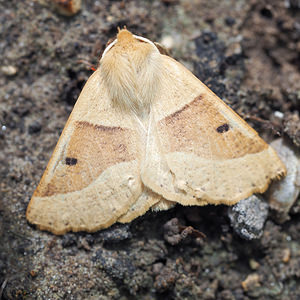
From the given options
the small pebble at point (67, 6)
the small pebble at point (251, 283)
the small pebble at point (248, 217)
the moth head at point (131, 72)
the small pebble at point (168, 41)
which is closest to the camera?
the moth head at point (131, 72)

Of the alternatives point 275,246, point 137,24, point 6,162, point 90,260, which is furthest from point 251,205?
point 6,162

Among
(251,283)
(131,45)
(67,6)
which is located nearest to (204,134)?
(131,45)

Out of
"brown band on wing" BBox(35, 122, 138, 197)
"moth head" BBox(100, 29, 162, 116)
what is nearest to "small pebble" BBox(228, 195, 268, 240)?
"brown band on wing" BBox(35, 122, 138, 197)

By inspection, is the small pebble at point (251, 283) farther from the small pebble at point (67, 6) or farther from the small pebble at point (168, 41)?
the small pebble at point (67, 6)

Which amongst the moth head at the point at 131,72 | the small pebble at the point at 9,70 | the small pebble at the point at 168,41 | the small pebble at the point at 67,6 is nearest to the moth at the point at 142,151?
the moth head at the point at 131,72

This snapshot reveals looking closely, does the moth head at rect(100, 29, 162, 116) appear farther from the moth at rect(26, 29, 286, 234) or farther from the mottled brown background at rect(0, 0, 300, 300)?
the mottled brown background at rect(0, 0, 300, 300)

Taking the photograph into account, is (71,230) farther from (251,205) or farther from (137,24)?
(137,24)

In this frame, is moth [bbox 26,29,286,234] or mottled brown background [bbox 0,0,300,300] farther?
mottled brown background [bbox 0,0,300,300]
